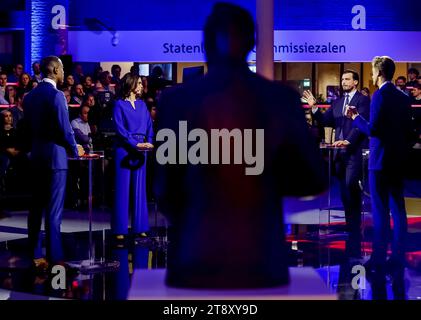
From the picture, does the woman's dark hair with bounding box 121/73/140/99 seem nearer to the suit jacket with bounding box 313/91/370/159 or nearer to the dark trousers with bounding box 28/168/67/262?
the dark trousers with bounding box 28/168/67/262

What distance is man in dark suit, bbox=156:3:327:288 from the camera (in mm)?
2574

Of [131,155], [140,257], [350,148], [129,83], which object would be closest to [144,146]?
[131,155]

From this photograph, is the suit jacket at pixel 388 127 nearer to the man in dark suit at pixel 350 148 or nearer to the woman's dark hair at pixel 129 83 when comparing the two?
the man in dark suit at pixel 350 148

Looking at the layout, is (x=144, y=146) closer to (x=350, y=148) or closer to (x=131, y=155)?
(x=131, y=155)

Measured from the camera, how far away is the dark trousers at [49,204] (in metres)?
5.80

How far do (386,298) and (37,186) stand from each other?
2513 millimetres

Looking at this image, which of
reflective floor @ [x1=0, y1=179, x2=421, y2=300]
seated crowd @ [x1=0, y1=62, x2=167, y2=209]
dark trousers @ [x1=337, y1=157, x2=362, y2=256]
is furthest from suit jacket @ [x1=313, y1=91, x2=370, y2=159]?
seated crowd @ [x1=0, y1=62, x2=167, y2=209]

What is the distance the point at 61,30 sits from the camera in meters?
12.5

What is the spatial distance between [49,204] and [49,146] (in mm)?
435

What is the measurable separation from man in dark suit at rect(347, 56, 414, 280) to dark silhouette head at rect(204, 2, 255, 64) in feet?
10.9

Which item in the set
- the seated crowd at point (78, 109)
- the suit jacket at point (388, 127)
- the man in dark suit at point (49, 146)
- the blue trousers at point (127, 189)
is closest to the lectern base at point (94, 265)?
the man in dark suit at point (49, 146)

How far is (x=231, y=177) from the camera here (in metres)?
2.62

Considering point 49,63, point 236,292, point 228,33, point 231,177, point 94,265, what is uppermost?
point 49,63

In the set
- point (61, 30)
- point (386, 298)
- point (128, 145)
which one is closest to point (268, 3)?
point (128, 145)
